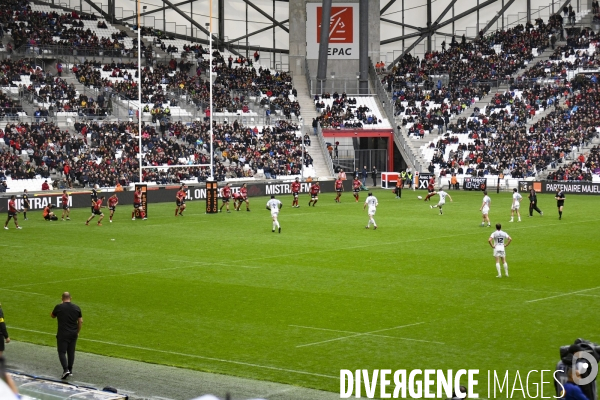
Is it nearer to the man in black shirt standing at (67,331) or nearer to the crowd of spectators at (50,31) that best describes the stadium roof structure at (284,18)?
the crowd of spectators at (50,31)

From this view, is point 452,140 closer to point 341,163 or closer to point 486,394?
point 341,163

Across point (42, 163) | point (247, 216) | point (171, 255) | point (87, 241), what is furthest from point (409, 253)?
point (42, 163)

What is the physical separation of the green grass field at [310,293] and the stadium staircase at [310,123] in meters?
27.3

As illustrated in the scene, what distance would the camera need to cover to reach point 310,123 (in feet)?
244

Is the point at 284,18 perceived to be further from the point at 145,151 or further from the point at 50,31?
the point at 145,151

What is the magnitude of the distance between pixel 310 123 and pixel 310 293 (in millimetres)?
51724

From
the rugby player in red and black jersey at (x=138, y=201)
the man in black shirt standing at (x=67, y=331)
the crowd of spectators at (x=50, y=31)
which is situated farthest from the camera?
the crowd of spectators at (x=50, y=31)

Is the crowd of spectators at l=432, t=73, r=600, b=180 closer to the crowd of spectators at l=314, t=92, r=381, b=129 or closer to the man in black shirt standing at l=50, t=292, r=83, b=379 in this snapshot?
the crowd of spectators at l=314, t=92, r=381, b=129

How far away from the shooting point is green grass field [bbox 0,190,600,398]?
56.2 ft

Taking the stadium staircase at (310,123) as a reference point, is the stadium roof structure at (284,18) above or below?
above

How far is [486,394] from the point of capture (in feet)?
47.3

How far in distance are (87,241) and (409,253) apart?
41.5 ft

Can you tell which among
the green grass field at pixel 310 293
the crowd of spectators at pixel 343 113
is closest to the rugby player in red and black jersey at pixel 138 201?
the green grass field at pixel 310 293

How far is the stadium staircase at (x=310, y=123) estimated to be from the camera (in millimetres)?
68375
